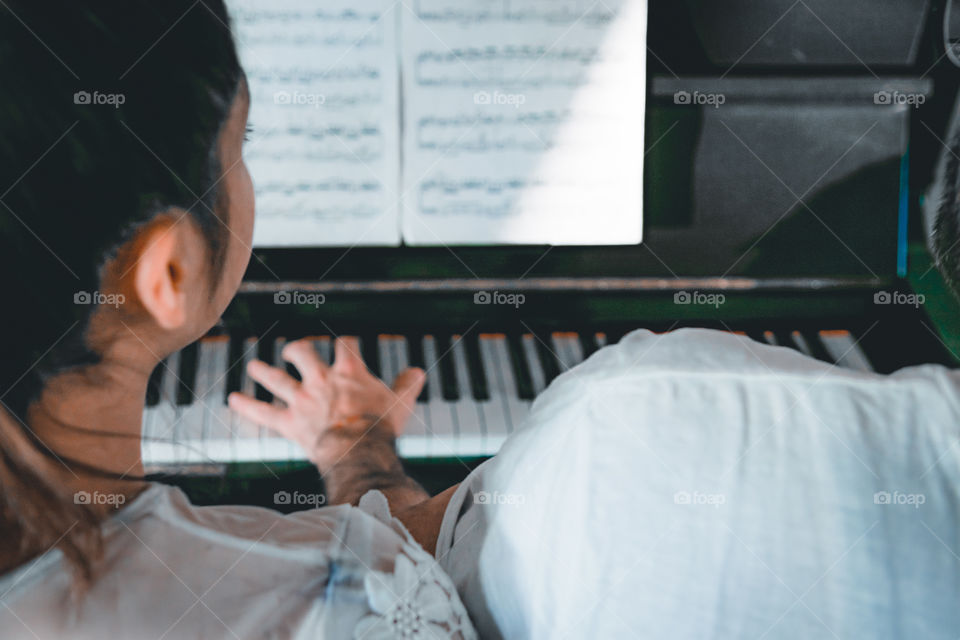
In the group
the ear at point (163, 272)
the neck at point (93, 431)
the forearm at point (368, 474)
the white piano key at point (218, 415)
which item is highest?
the ear at point (163, 272)

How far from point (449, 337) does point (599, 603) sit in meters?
0.90

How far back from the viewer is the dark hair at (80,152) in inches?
24.4

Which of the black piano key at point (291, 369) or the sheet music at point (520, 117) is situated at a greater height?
the sheet music at point (520, 117)

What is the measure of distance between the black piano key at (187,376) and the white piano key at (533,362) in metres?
0.60

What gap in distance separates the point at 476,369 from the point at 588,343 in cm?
23

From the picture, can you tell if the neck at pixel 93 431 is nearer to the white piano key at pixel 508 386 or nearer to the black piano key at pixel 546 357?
the white piano key at pixel 508 386

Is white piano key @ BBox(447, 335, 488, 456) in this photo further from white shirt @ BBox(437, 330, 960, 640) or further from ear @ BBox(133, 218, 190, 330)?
white shirt @ BBox(437, 330, 960, 640)

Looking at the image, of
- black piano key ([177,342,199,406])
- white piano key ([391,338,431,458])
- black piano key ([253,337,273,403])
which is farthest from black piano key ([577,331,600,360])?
black piano key ([177,342,199,406])

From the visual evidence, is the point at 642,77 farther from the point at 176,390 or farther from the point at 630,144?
the point at 176,390

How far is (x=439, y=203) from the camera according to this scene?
1.26m

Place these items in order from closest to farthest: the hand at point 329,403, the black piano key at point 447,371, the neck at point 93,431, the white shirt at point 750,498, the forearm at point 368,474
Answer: the white shirt at point 750,498, the neck at point 93,431, the forearm at point 368,474, the hand at point 329,403, the black piano key at point 447,371

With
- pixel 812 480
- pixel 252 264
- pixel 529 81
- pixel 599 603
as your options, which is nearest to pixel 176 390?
pixel 252 264

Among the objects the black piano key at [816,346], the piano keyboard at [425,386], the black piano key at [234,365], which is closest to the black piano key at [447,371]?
the piano keyboard at [425,386]

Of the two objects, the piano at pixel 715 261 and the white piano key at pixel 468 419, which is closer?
the white piano key at pixel 468 419
